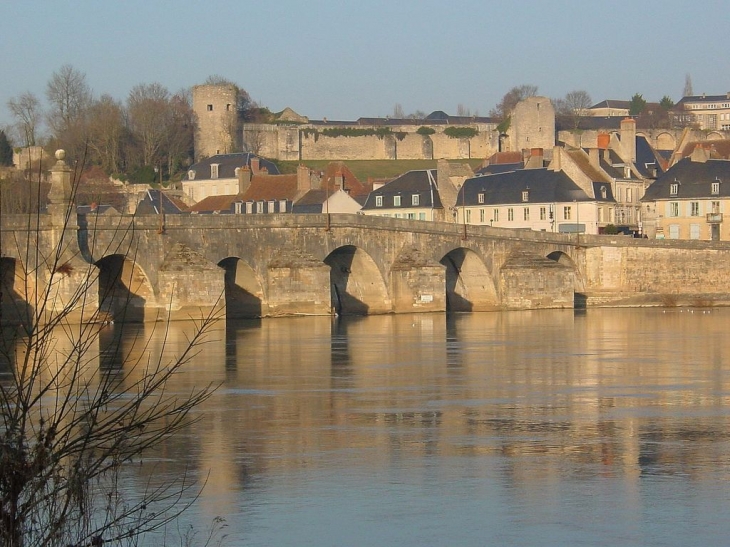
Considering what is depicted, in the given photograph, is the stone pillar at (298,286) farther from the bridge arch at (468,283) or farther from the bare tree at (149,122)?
the bare tree at (149,122)

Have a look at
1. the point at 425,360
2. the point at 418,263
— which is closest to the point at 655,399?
the point at 425,360

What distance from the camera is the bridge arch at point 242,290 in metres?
47.2

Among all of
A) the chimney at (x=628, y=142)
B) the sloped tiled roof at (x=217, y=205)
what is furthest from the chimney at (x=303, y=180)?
the chimney at (x=628, y=142)

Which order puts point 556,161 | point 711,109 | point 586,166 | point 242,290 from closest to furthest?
point 242,290
point 556,161
point 586,166
point 711,109

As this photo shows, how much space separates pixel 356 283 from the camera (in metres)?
50.6

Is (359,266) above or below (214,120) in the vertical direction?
below

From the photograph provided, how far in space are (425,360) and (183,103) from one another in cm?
7610

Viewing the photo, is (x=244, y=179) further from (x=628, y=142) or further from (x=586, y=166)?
(x=628, y=142)

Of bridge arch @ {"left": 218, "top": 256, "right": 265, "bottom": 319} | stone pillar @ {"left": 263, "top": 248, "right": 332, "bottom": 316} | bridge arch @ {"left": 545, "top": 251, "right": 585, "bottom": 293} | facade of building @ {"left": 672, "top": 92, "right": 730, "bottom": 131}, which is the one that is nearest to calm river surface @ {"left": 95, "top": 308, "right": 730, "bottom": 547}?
stone pillar @ {"left": 263, "top": 248, "right": 332, "bottom": 316}

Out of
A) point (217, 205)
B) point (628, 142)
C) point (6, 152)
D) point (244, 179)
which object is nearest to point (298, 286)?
point (217, 205)

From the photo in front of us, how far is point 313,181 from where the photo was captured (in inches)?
2776

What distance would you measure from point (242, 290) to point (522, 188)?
19.2 meters

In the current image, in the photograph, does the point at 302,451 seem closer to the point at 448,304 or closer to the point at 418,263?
the point at 418,263

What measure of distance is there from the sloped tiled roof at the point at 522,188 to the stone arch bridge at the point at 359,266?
8.59 m
